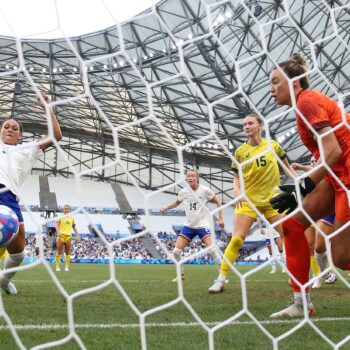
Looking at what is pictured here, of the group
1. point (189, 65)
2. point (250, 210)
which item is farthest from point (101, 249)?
point (250, 210)

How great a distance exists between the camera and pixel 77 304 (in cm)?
364

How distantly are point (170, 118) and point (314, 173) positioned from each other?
1897 cm

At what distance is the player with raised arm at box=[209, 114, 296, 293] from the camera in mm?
4559

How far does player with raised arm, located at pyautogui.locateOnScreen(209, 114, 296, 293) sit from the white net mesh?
36 centimetres

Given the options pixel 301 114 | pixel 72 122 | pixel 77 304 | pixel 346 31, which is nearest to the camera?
pixel 301 114

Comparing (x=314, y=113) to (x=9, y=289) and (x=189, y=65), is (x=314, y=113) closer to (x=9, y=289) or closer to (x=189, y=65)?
(x=9, y=289)

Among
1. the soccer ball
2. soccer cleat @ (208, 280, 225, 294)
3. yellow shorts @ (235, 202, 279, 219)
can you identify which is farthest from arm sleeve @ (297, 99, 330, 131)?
soccer cleat @ (208, 280, 225, 294)

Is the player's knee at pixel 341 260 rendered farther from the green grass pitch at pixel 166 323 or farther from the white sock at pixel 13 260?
the white sock at pixel 13 260

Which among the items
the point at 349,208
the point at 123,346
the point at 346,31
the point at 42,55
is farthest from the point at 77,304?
the point at 42,55

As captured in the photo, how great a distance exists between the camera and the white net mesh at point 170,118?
2.10 metres

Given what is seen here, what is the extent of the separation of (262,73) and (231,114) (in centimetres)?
551

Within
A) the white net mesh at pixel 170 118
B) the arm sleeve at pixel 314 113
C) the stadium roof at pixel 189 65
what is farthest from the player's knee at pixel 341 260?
the stadium roof at pixel 189 65

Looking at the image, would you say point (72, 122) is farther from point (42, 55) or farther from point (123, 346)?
point (123, 346)

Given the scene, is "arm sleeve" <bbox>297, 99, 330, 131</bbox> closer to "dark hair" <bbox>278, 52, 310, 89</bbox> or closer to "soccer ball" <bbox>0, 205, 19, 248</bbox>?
"dark hair" <bbox>278, 52, 310, 89</bbox>
